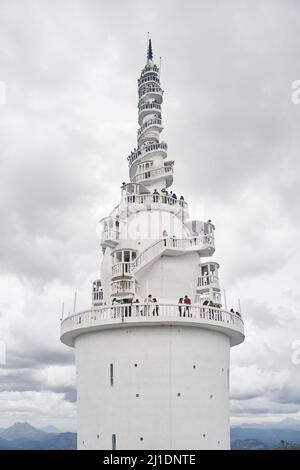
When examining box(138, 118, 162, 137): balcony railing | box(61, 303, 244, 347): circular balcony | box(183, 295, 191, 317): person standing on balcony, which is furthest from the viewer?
box(138, 118, 162, 137): balcony railing

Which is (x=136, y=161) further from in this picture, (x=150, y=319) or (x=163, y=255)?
(x=150, y=319)

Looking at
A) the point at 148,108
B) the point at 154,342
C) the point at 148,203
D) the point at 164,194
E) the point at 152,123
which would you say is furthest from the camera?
the point at 148,108

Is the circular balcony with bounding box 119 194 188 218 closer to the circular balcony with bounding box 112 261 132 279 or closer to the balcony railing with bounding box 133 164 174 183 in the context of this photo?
the balcony railing with bounding box 133 164 174 183

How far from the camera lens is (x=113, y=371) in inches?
1240

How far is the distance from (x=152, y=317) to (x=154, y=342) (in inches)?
69.1

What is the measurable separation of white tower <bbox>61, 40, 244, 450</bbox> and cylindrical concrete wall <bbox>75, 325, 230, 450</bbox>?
58 millimetres

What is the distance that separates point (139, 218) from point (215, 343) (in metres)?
11.0

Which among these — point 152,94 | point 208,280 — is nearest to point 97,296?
point 208,280

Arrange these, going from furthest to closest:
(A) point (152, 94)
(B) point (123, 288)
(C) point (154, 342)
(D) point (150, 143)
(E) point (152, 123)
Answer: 1. (A) point (152, 94)
2. (E) point (152, 123)
3. (D) point (150, 143)
4. (B) point (123, 288)
5. (C) point (154, 342)

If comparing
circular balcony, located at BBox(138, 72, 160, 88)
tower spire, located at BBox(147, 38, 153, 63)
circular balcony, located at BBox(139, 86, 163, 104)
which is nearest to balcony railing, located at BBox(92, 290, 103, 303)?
circular balcony, located at BBox(139, 86, 163, 104)

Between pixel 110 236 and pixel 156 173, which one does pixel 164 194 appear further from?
pixel 110 236

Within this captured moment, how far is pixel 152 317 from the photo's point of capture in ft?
100

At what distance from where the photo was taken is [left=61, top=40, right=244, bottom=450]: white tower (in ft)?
100

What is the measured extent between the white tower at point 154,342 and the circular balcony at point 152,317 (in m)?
0.06
